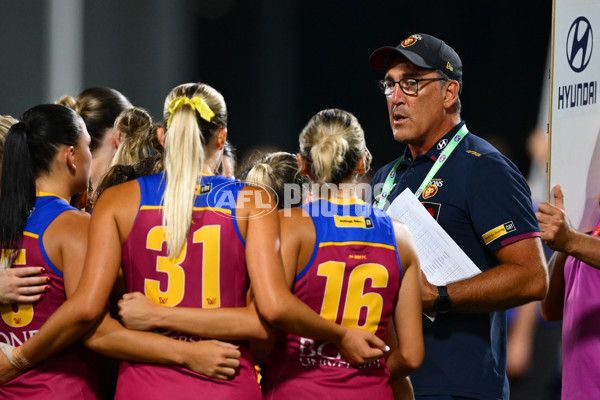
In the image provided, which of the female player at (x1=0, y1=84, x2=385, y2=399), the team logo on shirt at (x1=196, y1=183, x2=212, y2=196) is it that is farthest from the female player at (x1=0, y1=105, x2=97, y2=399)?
the team logo on shirt at (x1=196, y1=183, x2=212, y2=196)

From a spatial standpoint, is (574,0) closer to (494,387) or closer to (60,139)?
(494,387)

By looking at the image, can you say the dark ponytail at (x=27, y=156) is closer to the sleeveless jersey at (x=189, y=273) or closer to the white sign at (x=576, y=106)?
the sleeveless jersey at (x=189, y=273)

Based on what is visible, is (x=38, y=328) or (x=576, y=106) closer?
(x=38, y=328)

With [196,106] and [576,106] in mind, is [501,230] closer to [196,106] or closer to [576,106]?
[576,106]

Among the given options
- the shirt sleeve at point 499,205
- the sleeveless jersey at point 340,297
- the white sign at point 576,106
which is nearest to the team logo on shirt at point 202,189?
the sleeveless jersey at point 340,297

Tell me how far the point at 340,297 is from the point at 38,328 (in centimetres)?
88

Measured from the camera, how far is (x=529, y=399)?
421cm

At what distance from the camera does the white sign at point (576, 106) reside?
93.0 inches

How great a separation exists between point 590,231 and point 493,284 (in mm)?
547

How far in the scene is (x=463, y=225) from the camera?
2.39 metres

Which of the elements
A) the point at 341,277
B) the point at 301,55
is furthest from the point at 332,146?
the point at 301,55

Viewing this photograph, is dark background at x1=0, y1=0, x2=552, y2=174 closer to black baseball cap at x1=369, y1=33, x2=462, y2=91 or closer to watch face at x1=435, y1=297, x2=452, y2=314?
black baseball cap at x1=369, y1=33, x2=462, y2=91

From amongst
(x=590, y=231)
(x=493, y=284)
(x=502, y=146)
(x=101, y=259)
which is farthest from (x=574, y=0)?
(x=502, y=146)

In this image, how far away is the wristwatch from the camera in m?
2.28
